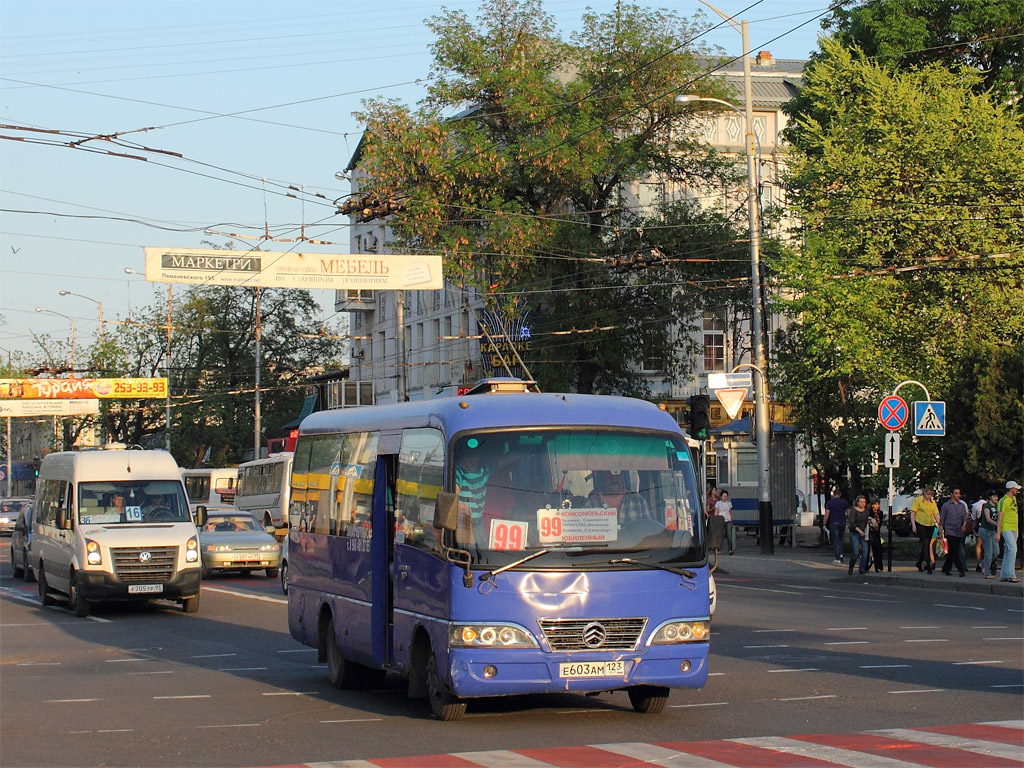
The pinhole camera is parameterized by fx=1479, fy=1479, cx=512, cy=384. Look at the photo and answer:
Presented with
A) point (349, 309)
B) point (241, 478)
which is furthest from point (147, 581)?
point (349, 309)

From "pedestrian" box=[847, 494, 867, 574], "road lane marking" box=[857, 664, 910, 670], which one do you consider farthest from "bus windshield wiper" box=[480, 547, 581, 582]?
"pedestrian" box=[847, 494, 867, 574]

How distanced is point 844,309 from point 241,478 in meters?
26.9

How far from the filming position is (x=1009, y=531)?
26.2 m

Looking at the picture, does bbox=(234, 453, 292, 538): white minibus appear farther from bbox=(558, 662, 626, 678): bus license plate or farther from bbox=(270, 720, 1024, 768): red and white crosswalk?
bbox=(270, 720, 1024, 768): red and white crosswalk

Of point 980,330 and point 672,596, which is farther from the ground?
point 980,330

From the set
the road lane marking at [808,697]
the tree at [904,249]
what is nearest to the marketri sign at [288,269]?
the tree at [904,249]

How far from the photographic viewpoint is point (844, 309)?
3412cm

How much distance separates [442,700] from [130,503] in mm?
13374

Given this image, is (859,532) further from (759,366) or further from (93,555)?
(93,555)

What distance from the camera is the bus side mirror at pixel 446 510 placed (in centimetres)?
1059

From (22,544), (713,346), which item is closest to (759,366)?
(22,544)

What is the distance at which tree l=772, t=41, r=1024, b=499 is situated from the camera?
1340 inches

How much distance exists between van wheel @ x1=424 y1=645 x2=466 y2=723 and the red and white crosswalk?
1318mm

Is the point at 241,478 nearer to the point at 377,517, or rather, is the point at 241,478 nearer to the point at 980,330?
the point at 980,330
